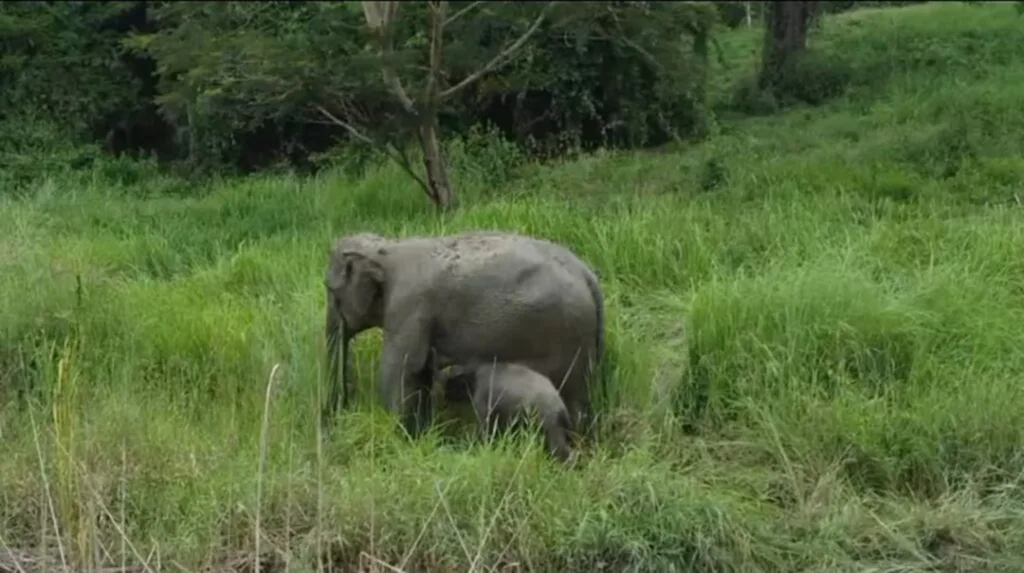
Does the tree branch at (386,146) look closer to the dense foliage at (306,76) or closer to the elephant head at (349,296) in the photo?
the dense foliage at (306,76)

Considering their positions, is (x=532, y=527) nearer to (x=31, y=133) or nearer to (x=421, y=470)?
(x=421, y=470)

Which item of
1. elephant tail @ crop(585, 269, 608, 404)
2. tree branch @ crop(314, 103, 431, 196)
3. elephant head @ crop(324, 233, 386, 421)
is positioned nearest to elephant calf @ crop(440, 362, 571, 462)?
elephant tail @ crop(585, 269, 608, 404)

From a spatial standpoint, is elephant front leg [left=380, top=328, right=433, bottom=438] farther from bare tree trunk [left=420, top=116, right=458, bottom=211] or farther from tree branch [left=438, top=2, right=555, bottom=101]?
tree branch [left=438, top=2, right=555, bottom=101]

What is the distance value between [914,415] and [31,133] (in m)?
9.04

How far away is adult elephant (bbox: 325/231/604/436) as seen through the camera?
4984 mm

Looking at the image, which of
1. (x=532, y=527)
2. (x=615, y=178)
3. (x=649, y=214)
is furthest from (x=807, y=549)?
(x=615, y=178)

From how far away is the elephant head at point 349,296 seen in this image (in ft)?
17.1

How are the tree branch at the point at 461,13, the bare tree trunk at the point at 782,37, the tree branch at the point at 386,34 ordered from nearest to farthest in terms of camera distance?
1. the tree branch at the point at 386,34
2. the tree branch at the point at 461,13
3. the bare tree trunk at the point at 782,37

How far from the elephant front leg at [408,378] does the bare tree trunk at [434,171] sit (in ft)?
10.9

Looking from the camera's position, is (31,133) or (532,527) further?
(31,133)

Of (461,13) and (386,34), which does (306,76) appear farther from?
(461,13)

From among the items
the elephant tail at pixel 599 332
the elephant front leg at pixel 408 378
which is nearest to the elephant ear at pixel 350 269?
the elephant front leg at pixel 408 378

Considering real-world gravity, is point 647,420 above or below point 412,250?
below

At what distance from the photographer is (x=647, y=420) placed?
527cm
